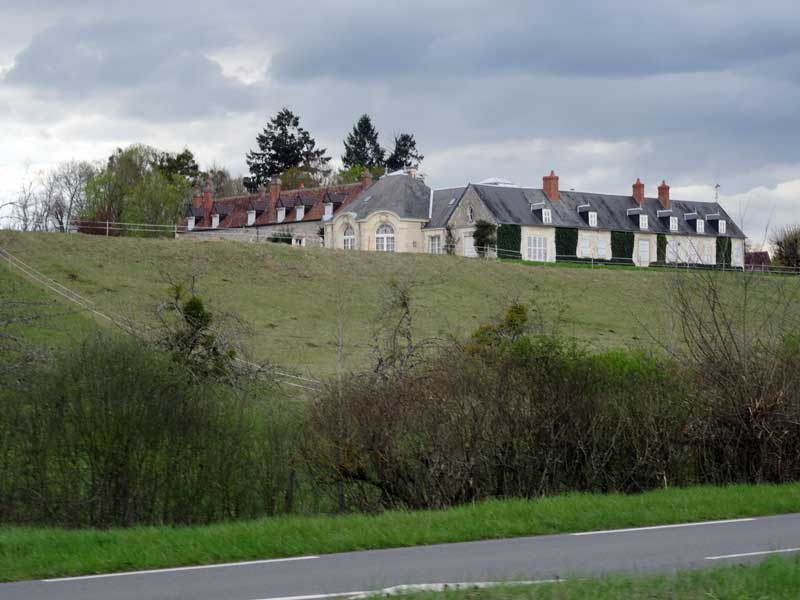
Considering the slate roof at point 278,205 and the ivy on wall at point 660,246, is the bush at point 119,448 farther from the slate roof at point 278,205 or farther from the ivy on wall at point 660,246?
the ivy on wall at point 660,246

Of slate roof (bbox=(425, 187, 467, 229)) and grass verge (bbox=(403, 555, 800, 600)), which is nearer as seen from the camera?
grass verge (bbox=(403, 555, 800, 600))

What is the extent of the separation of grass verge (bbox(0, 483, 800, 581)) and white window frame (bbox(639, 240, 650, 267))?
75.1m

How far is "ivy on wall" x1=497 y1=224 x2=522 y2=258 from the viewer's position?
8225cm

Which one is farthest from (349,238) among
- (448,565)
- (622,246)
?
(448,565)

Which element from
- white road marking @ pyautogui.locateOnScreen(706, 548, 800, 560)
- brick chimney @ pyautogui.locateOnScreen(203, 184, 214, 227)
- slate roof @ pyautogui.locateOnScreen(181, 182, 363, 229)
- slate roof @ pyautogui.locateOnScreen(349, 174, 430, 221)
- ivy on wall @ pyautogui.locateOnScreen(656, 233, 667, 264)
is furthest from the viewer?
brick chimney @ pyautogui.locateOnScreen(203, 184, 214, 227)

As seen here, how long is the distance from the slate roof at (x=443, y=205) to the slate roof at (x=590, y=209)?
2.25 m

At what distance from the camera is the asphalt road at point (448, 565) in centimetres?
1005

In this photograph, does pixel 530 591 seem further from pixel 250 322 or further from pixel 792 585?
pixel 250 322

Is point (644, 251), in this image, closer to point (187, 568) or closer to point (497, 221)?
point (497, 221)

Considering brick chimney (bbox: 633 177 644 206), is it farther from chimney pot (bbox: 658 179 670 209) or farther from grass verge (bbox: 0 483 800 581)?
grass verge (bbox: 0 483 800 581)

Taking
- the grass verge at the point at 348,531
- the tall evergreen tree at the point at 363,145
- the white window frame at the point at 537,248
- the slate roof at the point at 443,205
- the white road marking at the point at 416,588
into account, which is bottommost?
the grass verge at the point at 348,531

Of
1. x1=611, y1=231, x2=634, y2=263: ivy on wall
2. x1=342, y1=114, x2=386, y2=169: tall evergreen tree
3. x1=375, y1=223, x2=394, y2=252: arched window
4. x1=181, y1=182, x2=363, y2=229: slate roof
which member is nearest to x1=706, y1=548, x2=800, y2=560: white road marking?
x1=375, y1=223, x2=394, y2=252: arched window

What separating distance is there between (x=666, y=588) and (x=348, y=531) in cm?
533

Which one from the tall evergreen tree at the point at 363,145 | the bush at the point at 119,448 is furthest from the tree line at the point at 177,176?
the bush at the point at 119,448
